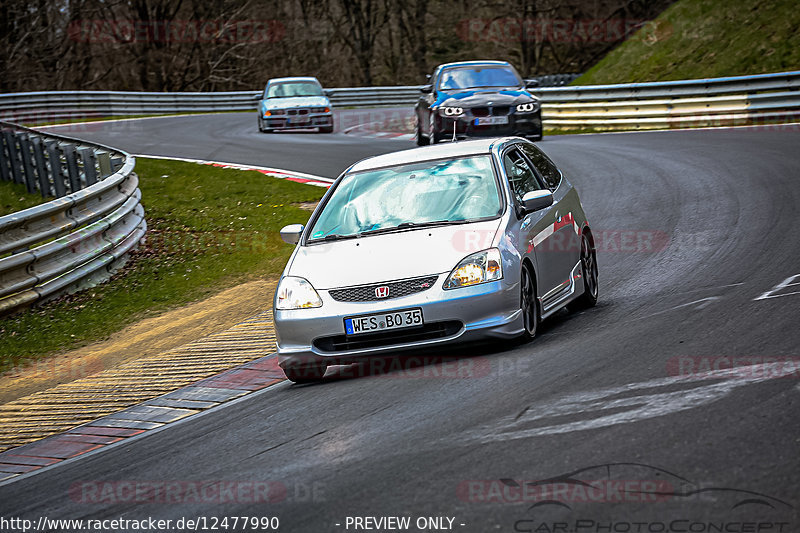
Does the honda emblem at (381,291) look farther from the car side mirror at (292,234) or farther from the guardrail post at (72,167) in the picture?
the guardrail post at (72,167)

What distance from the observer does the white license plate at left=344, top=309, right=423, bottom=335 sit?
7.32 metres

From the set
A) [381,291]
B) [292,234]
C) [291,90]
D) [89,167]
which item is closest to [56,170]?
[89,167]

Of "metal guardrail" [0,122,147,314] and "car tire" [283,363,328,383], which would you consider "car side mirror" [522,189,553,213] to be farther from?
"metal guardrail" [0,122,147,314]

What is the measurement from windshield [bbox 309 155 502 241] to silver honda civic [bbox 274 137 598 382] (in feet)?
0.04

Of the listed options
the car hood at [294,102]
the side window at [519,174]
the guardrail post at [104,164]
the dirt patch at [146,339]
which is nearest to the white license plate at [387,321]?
the side window at [519,174]

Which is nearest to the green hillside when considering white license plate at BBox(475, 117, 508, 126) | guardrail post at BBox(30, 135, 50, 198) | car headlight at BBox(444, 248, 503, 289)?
white license plate at BBox(475, 117, 508, 126)

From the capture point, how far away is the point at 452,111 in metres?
20.2

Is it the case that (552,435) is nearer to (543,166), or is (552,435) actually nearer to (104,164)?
(543,166)

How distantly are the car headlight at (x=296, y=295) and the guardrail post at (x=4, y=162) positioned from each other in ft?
43.4

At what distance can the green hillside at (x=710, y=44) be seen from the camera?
2848 centimetres

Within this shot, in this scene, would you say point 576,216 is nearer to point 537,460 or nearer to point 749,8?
point 537,460

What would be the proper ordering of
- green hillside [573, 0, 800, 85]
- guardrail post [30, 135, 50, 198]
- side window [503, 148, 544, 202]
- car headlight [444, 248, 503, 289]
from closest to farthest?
car headlight [444, 248, 503, 289], side window [503, 148, 544, 202], guardrail post [30, 135, 50, 198], green hillside [573, 0, 800, 85]

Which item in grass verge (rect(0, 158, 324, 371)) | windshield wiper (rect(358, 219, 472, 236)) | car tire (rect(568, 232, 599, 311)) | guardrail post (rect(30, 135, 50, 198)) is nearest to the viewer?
windshield wiper (rect(358, 219, 472, 236))

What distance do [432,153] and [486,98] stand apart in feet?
38.1
